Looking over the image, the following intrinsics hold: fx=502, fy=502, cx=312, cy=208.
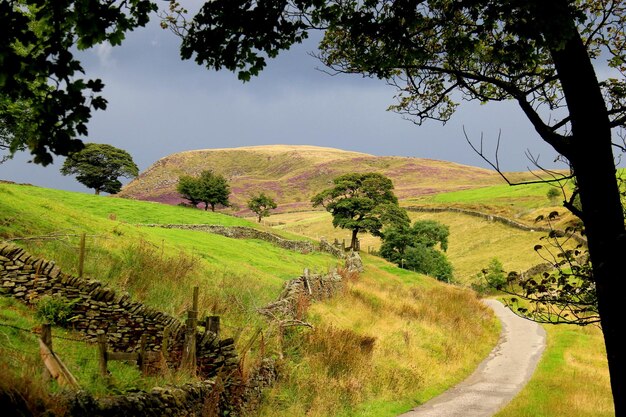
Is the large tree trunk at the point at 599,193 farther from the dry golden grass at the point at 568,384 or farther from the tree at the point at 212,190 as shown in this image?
the tree at the point at 212,190

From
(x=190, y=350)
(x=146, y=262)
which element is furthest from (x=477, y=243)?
(x=190, y=350)

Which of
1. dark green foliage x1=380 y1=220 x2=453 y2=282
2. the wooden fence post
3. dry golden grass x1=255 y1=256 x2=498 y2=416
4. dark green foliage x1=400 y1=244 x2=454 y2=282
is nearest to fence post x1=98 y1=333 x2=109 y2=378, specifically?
the wooden fence post

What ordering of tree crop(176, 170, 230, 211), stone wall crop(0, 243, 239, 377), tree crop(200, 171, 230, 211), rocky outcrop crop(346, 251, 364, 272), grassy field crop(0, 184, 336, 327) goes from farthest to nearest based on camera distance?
tree crop(200, 171, 230, 211) < tree crop(176, 170, 230, 211) < rocky outcrop crop(346, 251, 364, 272) < grassy field crop(0, 184, 336, 327) < stone wall crop(0, 243, 239, 377)

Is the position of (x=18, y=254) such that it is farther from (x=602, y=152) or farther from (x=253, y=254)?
(x=253, y=254)

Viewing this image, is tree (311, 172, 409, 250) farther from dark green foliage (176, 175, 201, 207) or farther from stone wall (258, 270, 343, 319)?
stone wall (258, 270, 343, 319)

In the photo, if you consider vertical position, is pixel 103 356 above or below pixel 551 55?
below

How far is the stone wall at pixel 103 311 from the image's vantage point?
13.8 metres

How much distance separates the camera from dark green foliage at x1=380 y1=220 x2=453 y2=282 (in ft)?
213

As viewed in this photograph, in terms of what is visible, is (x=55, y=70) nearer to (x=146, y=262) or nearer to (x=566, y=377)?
(x=146, y=262)

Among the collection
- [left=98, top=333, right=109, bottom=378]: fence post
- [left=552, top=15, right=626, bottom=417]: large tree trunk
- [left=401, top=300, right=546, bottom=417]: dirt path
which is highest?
[left=552, top=15, right=626, bottom=417]: large tree trunk

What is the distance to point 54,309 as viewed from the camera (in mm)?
13508

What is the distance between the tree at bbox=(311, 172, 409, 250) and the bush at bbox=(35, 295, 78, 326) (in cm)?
4949

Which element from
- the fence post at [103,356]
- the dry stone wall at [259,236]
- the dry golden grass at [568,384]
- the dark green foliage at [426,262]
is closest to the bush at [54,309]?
the fence post at [103,356]

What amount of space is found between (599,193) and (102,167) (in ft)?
261
